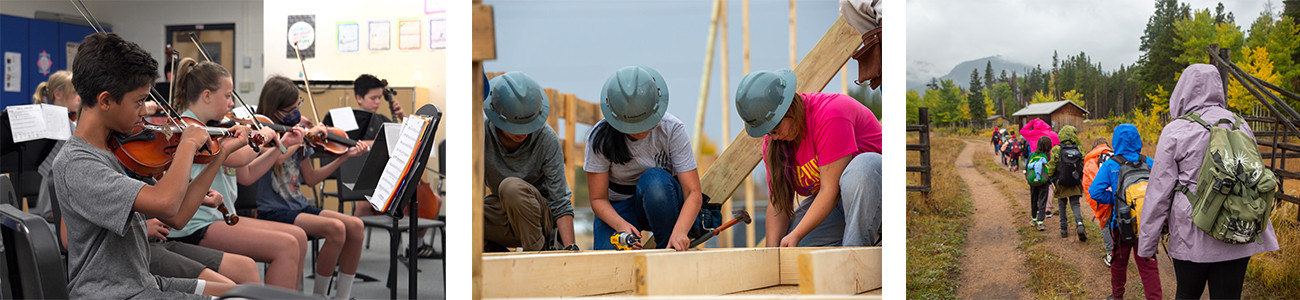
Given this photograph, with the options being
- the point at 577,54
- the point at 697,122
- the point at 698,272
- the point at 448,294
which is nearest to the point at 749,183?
the point at 697,122

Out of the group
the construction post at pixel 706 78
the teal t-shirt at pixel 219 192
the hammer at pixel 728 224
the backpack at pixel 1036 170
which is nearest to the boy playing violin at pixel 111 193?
the teal t-shirt at pixel 219 192

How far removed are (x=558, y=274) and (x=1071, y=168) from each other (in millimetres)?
2077

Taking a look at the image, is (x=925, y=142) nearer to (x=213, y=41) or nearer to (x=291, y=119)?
(x=291, y=119)

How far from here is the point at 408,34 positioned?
16.9ft

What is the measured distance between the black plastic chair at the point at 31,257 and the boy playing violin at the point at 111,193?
0.29 m

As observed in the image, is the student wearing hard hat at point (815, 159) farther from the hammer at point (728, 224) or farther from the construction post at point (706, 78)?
the construction post at point (706, 78)

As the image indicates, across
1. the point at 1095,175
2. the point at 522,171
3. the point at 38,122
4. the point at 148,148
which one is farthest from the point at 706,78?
the point at 38,122

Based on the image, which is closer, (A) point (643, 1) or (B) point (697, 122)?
(A) point (643, 1)

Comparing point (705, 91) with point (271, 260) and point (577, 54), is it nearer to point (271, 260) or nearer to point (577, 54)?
point (577, 54)

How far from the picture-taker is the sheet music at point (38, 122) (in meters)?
3.04

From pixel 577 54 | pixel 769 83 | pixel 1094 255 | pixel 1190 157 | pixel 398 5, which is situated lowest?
pixel 1094 255

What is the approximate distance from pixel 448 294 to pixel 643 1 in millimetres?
1997

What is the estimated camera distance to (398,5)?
5.13m

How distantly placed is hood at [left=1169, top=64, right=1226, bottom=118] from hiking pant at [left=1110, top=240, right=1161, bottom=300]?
0.49 m
